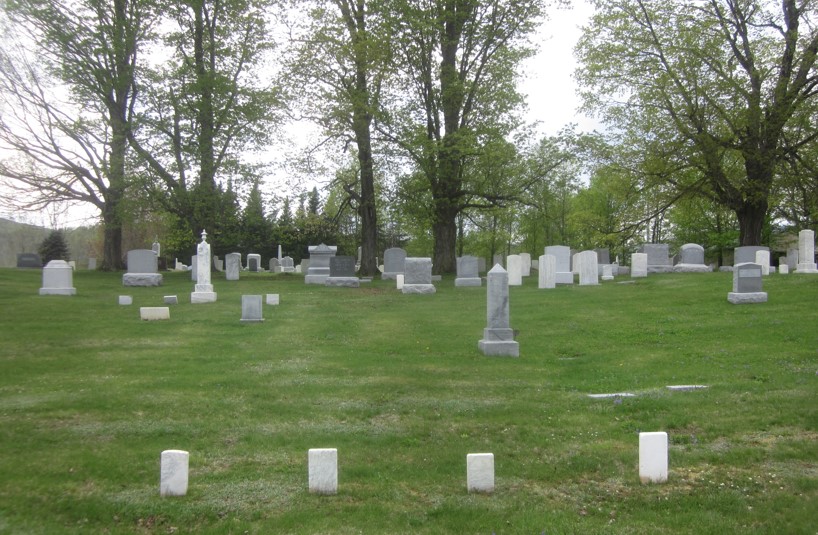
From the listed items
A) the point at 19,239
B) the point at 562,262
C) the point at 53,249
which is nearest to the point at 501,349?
the point at 562,262

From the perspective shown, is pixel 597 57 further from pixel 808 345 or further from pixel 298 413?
pixel 298 413

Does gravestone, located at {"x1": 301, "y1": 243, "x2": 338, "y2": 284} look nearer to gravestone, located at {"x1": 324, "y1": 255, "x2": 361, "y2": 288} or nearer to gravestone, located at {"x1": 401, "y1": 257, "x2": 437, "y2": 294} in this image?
gravestone, located at {"x1": 324, "y1": 255, "x2": 361, "y2": 288}

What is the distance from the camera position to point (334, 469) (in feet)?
19.0

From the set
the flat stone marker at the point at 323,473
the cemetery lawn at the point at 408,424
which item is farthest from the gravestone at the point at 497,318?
the flat stone marker at the point at 323,473

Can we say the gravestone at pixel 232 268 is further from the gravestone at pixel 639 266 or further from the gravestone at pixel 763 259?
the gravestone at pixel 763 259

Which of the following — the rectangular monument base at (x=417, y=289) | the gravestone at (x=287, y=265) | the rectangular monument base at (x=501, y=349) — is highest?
the gravestone at (x=287, y=265)

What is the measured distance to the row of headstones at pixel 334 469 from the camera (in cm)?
561

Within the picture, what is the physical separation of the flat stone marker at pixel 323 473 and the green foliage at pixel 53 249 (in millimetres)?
45225

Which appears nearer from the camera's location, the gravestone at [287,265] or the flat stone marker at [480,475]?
the flat stone marker at [480,475]

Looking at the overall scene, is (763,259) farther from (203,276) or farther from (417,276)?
(203,276)

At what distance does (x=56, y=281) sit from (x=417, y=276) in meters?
12.4

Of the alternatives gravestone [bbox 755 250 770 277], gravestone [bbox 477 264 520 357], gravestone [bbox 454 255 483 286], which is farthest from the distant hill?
gravestone [bbox 755 250 770 277]

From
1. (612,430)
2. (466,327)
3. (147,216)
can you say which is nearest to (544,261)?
(466,327)

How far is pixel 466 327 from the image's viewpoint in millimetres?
15734
